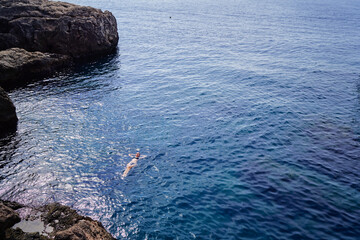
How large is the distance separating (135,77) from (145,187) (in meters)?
26.7

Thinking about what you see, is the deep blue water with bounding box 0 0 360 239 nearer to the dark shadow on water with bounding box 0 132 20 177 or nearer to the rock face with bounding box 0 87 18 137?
the dark shadow on water with bounding box 0 132 20 177

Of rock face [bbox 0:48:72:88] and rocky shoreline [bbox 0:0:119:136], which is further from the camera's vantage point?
rocky shoreline [bbox 0:0:119:136]

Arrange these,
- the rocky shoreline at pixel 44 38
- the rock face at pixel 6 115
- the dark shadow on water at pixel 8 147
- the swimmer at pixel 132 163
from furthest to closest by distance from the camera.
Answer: the rocky shoreline at pixel 44 38, the rock face at pixel 6 115, the dark shadow on water at pixel 8 147, the swimmer at pixel 132 163

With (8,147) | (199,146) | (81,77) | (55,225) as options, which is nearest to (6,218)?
(55,225)

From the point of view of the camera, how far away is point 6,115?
27719 millimetres

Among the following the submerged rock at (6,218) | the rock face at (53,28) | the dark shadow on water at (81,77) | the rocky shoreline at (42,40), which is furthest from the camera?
the rock face at (53,28)

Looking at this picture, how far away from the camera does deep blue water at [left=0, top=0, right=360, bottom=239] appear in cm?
1828

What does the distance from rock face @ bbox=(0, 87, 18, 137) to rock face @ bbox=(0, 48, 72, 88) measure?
1089 centimetres

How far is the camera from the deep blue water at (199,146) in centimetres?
1828

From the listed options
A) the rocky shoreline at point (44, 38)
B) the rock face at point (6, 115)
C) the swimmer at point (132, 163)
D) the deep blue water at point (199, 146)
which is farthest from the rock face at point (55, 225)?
the rocky shoreline at point (44, 38)

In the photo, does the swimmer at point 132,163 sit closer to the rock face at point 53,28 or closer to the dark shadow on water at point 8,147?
the dark shadow on water at point 8,147

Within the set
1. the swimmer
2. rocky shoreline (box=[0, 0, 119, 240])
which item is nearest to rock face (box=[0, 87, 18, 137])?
rocky shoreline (box=[0, 0, 119, 240])

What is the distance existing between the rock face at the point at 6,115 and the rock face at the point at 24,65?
10889 millimetres

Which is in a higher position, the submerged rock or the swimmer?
the submerged rock
